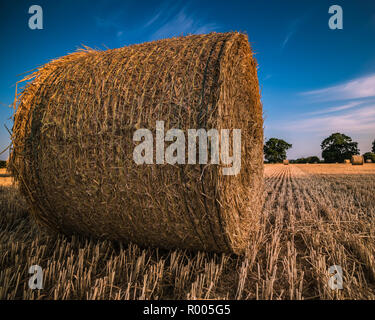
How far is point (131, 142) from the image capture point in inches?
91.0

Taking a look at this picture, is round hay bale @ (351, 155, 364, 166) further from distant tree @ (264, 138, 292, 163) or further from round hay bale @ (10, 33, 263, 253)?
distant tree @ (264, 138, 292, 163)

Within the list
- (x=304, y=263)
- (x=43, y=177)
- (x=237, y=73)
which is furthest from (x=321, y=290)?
(x=43, y=177)

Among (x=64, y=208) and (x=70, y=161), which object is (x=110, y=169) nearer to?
(x=70, y=161)

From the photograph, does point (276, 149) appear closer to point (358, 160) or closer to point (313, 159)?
point (313, 159)

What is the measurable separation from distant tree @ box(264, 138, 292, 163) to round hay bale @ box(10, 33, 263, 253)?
56343mm

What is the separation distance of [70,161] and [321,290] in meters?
2.63

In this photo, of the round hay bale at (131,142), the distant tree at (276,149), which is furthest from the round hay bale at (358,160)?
the distant tree at (276,149)

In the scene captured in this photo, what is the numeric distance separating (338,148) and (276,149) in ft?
52.6

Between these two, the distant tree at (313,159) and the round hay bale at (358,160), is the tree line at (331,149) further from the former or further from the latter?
the round hay bale at (358,160)

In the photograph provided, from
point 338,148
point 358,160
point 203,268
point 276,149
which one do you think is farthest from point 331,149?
point 203,268

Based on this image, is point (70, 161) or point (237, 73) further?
point (237, 73)

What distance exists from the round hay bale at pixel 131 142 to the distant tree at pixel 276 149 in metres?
56.3

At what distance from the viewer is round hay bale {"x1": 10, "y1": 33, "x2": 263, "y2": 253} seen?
7.36 ft

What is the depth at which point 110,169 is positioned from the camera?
2.41 m
